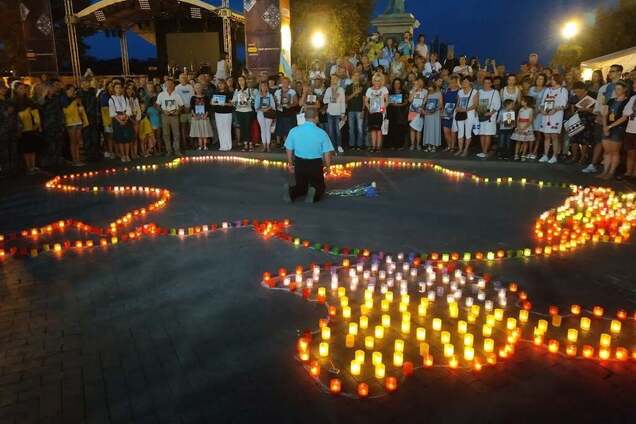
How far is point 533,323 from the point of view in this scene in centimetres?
499

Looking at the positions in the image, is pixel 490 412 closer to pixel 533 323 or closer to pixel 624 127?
pixel 533 323

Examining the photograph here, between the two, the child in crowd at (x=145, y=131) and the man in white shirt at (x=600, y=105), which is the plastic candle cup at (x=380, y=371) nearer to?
the man in white shirt at (x=600, y=105)

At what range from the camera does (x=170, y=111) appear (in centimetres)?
1438

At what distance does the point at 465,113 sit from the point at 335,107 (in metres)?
3.27

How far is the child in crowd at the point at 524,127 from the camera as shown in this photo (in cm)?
1296

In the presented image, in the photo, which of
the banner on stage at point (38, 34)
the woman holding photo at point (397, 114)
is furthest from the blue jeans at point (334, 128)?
the banner on stage at point (38, 34)

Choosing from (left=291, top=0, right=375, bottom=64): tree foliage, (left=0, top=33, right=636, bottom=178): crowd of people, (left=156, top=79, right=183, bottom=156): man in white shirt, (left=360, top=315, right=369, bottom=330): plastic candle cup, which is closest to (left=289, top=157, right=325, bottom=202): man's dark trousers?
(left=360, top=315, right=369, bottom=330): plastic candle cup

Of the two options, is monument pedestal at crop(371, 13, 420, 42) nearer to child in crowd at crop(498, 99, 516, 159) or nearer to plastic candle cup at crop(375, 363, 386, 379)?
child in crowd at crop(498, 99, 516, 159)

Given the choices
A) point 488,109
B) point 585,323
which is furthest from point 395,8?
point 585,323

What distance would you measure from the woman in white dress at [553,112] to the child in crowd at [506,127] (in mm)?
700

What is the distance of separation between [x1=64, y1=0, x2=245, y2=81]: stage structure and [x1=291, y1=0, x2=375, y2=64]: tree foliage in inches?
131

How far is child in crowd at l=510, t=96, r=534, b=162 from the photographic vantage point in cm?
1296

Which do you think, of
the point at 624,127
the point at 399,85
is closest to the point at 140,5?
the point at 399,85

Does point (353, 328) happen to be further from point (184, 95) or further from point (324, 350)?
point (184, 95)
